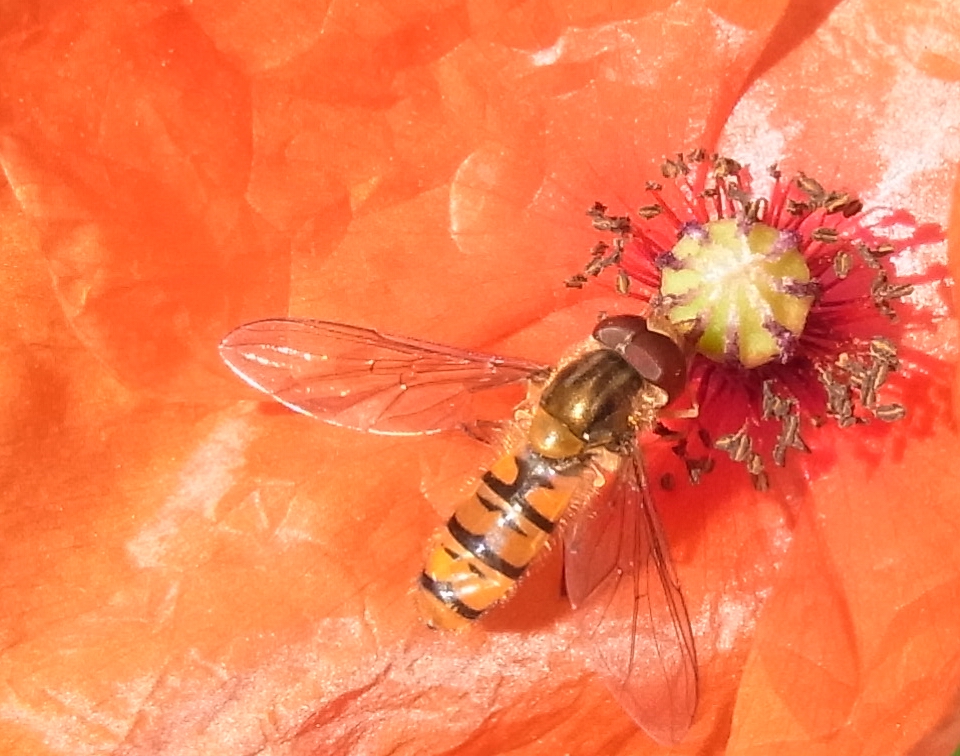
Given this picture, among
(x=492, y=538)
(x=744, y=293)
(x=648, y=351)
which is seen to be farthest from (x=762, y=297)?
(x=492, y=538)

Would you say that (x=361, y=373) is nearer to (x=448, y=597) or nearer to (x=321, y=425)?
(x=321, y=425)

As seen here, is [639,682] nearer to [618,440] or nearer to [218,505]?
[618,440]

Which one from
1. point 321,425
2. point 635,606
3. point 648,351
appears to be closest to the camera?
point 635,606

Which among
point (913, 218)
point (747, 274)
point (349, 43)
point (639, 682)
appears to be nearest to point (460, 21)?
point (349, 43)

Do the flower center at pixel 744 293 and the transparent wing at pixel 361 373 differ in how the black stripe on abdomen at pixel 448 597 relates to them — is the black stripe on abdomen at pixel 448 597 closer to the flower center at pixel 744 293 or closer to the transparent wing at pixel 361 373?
the transparent wing at pixel 361 373

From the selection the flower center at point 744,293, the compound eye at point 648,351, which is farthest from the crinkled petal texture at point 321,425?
the compound eye at point 648,351
